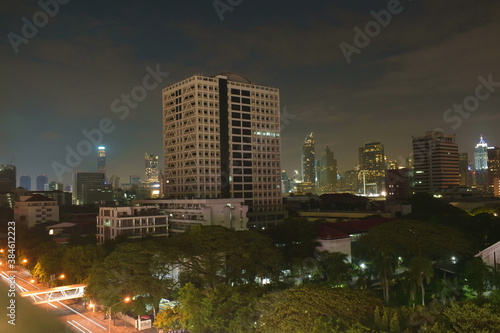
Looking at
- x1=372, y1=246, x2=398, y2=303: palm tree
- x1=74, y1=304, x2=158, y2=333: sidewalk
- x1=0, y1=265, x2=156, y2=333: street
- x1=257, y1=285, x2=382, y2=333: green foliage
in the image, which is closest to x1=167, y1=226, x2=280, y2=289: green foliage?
x1=74, y1=304, x2=158, y2=333: sidewalk

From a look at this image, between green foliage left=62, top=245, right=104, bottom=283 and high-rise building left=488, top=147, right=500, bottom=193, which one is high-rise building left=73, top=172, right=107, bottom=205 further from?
high-rise building left=488, top=147, right=500, bottom=193

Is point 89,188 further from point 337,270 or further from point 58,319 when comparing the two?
point 337,270

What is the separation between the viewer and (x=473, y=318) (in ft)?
56.8

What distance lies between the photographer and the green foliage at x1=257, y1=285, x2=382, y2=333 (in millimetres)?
18859

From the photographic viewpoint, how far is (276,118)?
263 feet

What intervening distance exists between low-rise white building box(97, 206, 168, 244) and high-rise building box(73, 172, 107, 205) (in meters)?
115

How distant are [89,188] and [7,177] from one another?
29.8 metres

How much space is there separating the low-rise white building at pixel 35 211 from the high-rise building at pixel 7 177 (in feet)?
262

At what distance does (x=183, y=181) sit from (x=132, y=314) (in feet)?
136

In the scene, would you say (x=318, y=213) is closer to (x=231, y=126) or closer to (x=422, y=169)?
(x=231, y=126)

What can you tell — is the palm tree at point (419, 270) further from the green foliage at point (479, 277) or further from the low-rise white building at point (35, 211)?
the low-rise white building at point (35, 211)

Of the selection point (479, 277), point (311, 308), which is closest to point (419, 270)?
point (479, 277)

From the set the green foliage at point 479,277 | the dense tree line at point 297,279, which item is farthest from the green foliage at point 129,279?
the green foliage at point 479,277

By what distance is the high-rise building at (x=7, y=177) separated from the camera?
15612 centimetres
